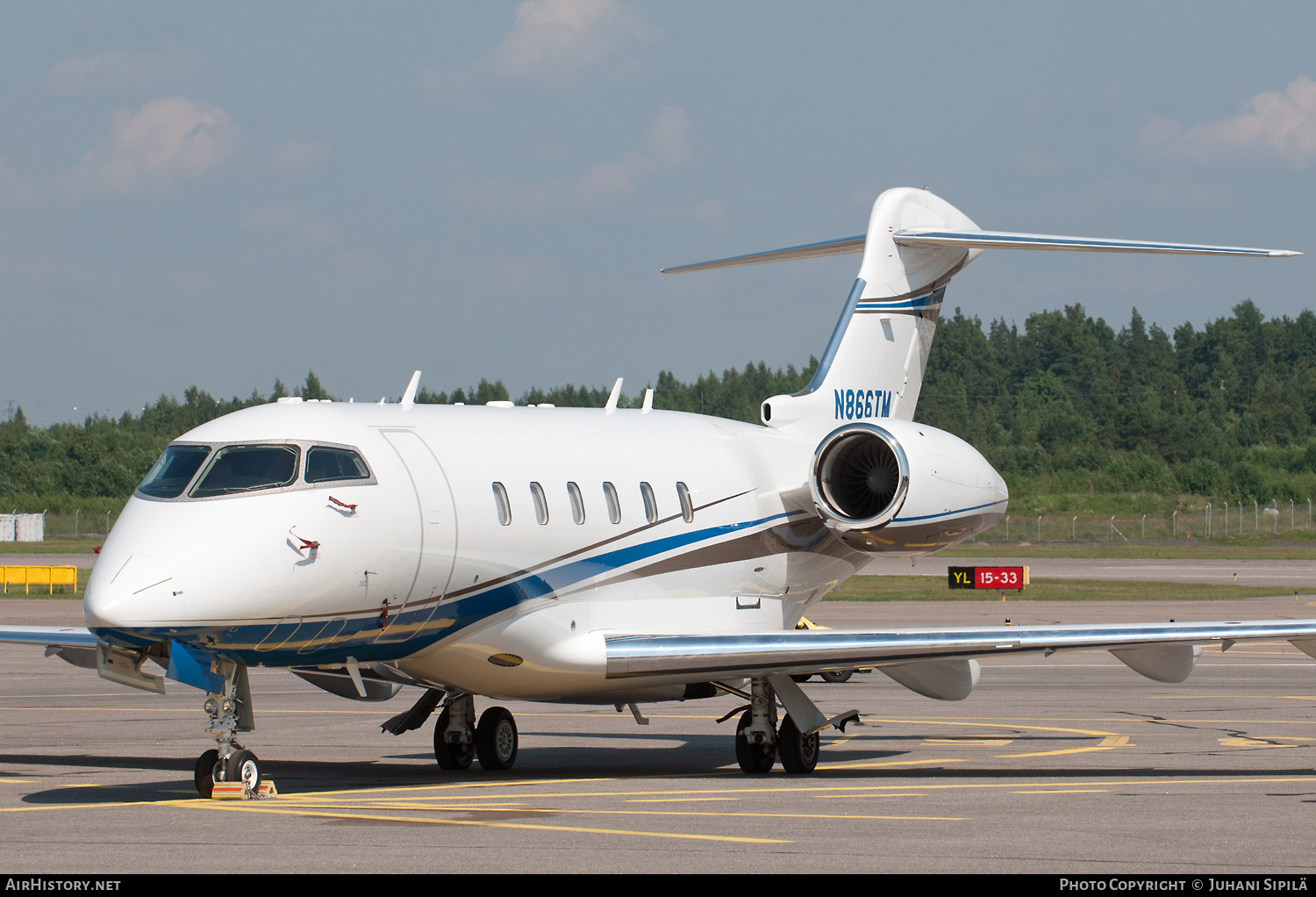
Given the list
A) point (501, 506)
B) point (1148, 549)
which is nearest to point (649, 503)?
point (501, 506)

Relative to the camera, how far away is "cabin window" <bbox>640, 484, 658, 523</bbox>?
17.0 metres

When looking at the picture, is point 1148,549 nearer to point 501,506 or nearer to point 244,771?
point 501,506

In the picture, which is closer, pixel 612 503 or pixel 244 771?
pixel 244 771

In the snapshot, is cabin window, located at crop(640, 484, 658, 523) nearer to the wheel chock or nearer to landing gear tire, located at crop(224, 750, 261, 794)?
landing gear tire, located at crop(224, 750, 261, 794)

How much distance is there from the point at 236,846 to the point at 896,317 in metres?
12.9

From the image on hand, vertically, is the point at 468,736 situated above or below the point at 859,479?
below

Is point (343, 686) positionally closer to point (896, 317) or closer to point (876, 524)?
point (876, 524)

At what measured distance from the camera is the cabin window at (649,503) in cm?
1702

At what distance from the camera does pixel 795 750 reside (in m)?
17.0

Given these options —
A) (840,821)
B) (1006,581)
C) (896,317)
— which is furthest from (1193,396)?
(840,821)

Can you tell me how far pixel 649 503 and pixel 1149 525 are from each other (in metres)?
82.1

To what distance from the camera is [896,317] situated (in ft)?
70.2

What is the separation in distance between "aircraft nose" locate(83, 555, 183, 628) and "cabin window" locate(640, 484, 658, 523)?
579cm
